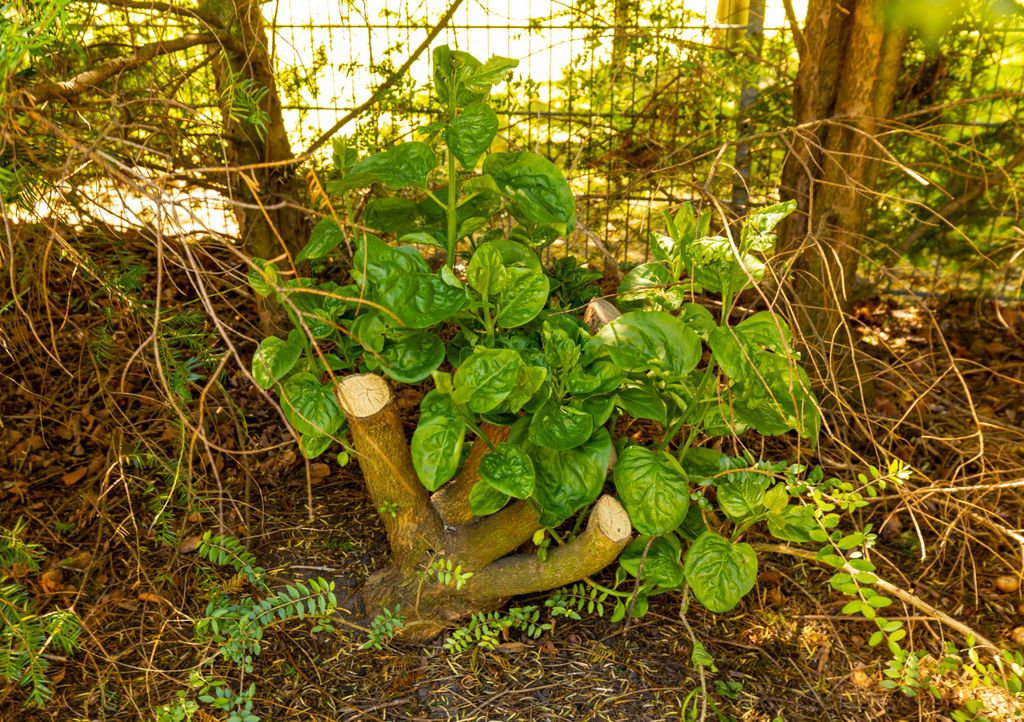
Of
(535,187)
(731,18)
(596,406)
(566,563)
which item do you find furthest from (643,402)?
(731,18)

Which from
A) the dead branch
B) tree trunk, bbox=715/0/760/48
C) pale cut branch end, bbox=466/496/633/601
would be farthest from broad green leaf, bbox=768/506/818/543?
tree trunk, bbox=715/0/760/48

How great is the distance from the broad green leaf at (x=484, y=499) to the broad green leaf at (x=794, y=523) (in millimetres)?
639

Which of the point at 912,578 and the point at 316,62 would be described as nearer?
the point at 912,578

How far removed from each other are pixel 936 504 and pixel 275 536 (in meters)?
2.04

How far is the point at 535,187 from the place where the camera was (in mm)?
1990

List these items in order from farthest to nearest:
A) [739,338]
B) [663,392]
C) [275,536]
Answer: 1. [275,536]
2. [663,392]
3. [739,338]

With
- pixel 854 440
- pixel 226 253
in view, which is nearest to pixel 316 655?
pixel 226 253

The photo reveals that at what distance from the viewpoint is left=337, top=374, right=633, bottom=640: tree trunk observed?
7.06ft

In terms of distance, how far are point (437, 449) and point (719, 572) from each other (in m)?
0.69

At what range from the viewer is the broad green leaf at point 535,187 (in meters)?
1.98

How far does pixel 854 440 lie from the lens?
2930mm

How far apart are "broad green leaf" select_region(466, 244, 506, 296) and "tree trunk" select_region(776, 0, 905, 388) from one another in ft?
3.39

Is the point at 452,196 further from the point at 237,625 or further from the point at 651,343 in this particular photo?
the point at 237,625

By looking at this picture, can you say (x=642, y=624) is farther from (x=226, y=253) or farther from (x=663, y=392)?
(x=226, y=253)
